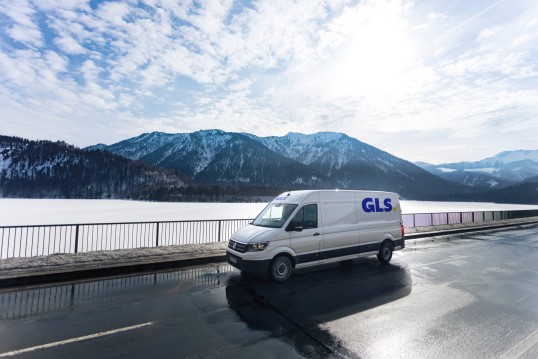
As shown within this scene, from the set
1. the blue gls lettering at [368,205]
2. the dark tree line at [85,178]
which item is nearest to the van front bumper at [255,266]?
the blue gls lettering at [368,205]

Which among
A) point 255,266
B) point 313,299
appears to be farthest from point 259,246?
point 313,299

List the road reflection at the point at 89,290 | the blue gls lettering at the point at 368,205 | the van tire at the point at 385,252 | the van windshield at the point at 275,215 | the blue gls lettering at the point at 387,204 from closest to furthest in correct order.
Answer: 1. the road reflection at the point at 89,290
2. the van windshield at the point at 275,215
3. the blue gls lettering at the point at 368,205
4. the van tire at the point at 385,252
5. the blue gls lettering at the point at 387,204

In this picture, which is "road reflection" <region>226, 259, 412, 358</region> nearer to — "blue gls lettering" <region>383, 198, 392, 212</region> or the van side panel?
the van side panel

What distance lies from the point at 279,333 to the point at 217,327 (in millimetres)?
1077

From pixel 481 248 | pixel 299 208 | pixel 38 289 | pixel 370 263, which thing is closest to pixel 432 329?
pixel 299 208

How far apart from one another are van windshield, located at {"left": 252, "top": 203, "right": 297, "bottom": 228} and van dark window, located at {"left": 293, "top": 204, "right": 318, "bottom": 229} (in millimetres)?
241

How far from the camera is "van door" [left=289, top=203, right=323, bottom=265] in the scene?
26.8 feet

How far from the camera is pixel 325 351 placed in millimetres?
4328

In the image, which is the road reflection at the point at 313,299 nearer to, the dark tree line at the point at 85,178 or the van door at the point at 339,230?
the van door at the point at 339,230

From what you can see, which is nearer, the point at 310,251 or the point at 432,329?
the point at 432,329

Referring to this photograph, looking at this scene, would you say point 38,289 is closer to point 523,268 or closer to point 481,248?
point 523,268

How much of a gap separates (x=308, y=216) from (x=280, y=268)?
1.64m

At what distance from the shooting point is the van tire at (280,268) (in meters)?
7.81

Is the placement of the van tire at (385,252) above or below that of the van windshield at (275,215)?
below
